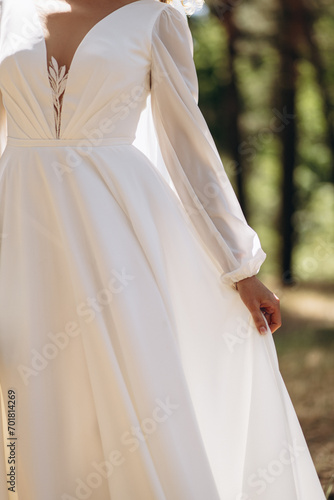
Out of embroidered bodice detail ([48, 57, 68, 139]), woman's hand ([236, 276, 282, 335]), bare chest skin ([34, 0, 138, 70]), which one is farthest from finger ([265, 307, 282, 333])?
bare chest skin ([34, 0, 138, 70])

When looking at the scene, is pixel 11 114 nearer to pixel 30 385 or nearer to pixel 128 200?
pixel 128 200

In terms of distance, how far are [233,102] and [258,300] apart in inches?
256

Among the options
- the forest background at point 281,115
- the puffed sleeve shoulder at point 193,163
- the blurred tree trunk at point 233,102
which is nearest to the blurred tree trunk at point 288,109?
the forest background at point 281,115

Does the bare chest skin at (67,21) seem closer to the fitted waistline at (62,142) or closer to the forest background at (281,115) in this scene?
the fitted waistline at (62,142)

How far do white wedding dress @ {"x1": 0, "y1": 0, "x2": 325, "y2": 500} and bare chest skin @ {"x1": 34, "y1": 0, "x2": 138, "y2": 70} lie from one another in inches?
1.3

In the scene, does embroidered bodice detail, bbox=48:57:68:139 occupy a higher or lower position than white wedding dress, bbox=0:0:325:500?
higher

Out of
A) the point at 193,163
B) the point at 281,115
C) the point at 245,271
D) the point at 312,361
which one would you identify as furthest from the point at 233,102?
the point at 245,271

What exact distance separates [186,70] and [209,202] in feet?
1.30

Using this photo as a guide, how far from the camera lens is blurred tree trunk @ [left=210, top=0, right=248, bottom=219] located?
805 cm

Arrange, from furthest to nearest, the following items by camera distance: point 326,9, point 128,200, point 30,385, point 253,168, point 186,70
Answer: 1. point 253,168
2. point 326,9
3. point 186,70
4. point 128,200
5. point 30,385

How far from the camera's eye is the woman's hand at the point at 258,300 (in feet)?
6.80

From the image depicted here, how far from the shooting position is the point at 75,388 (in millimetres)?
1888

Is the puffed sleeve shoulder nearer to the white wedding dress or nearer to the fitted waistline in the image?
the white wedding dress

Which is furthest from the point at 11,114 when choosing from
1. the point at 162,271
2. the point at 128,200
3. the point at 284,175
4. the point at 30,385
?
the point at 284,175
